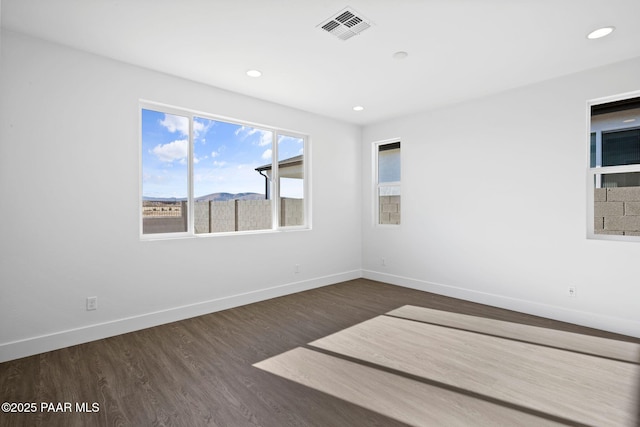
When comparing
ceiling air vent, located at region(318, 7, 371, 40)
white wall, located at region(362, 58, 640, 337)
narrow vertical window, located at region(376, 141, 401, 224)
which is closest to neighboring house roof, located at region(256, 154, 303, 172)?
narrow vertical window, located at region(376, 141, 401, 224)

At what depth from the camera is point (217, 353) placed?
2727mm

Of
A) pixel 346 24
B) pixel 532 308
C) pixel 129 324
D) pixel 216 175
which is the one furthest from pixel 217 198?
pixel 532 308

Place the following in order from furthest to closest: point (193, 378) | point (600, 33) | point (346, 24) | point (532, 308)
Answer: point (532, 308), point (600, 33), point (346, 24), point (193, 378)

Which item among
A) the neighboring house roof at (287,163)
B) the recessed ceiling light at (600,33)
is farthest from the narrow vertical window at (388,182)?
the recessed ceiling light at (600,33)

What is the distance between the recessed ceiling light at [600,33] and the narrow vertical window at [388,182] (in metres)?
2.78

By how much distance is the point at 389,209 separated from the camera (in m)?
5.39

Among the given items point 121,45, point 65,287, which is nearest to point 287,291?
point 65,287

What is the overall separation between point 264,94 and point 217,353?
305 centimetres

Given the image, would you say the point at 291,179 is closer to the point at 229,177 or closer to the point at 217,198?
the point at 229,177

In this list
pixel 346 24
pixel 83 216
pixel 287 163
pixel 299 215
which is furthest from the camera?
pixel 299 215

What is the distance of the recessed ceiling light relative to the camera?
2586 mm

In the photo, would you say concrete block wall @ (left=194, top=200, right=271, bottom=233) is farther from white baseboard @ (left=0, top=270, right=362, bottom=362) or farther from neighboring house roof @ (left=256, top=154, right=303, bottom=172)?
white baseboard @ (left=0, top=270, right=362, bottom=362)

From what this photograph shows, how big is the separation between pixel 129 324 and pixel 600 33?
501cm

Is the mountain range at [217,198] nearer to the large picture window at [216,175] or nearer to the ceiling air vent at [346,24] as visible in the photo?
the large picture window at [216,175]
